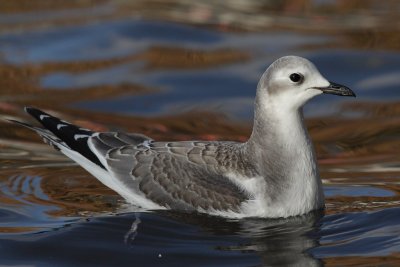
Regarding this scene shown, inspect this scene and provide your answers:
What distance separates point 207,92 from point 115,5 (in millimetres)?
4190

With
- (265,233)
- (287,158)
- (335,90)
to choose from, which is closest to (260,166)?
(287,158)

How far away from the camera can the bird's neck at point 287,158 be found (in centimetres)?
836

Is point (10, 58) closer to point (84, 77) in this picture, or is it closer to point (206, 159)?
point (84, 77)

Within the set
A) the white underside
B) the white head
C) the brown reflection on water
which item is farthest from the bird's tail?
the white head

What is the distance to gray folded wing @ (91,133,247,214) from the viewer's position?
848 centimetres

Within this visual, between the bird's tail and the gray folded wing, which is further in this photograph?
the bird's tail

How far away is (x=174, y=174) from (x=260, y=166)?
0.71 metres

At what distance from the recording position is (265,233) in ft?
27.4

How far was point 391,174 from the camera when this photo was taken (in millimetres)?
10078

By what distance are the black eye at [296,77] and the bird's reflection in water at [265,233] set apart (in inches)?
41.5

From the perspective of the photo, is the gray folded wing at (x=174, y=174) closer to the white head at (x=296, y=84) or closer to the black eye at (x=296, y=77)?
the white head at (x=296, y=84)

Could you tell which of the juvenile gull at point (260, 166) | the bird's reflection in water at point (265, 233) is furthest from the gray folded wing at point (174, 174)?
the bird's reflection in water at point (265, 233)

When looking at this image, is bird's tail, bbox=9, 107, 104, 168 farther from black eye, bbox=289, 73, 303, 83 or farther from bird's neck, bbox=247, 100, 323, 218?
black eye, bbox=289, 73, 303, 83

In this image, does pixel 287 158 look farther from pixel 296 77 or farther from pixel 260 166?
pixel 296 77
